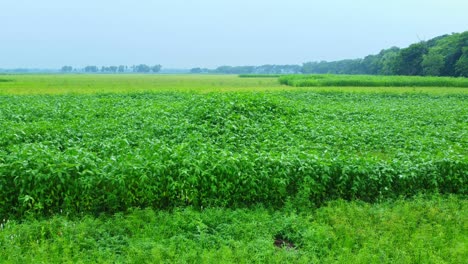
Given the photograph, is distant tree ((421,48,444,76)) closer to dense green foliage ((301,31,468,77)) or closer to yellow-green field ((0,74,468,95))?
dense green foliage ((301,31,468,77))

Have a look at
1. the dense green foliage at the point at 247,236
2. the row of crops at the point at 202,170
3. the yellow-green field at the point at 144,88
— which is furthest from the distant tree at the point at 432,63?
the dense green foliage at the point at 247,236

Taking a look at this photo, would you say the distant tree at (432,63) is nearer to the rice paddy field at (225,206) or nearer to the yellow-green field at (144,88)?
the yellow-green field at (144,88)

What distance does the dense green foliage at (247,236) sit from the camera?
5305 millimetres

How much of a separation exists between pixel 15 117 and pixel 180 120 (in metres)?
6.48

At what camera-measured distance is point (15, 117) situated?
14.5 m

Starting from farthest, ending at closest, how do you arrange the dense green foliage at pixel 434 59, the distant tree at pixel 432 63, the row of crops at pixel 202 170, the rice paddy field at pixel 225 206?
the distant tree at pixel 432 63 < the dense green foliage at pixel 434 59 < the row of crops at pixel 202 170 < the rice paddy field at pixel 225 206

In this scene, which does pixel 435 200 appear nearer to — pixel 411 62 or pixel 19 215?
pixel 19 215

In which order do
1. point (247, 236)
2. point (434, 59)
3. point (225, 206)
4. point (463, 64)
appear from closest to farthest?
point (247, 236), point (225, 206), point (463, 64), point (434, 59)

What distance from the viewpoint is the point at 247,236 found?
593cm

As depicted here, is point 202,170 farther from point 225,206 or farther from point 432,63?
point 432,63

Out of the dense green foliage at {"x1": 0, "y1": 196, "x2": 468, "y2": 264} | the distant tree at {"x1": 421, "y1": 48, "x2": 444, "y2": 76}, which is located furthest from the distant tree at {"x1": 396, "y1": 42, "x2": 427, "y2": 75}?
the dense green foliage at {"x1": 0, "y1": 196, "x2": 468, "y2": 264}

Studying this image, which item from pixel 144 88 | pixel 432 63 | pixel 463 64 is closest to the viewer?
pixel 144 88

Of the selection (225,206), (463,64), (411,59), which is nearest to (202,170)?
(225,206)

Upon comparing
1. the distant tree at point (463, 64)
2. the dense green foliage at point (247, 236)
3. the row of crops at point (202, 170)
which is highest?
the distant tree at point (463, 64)
